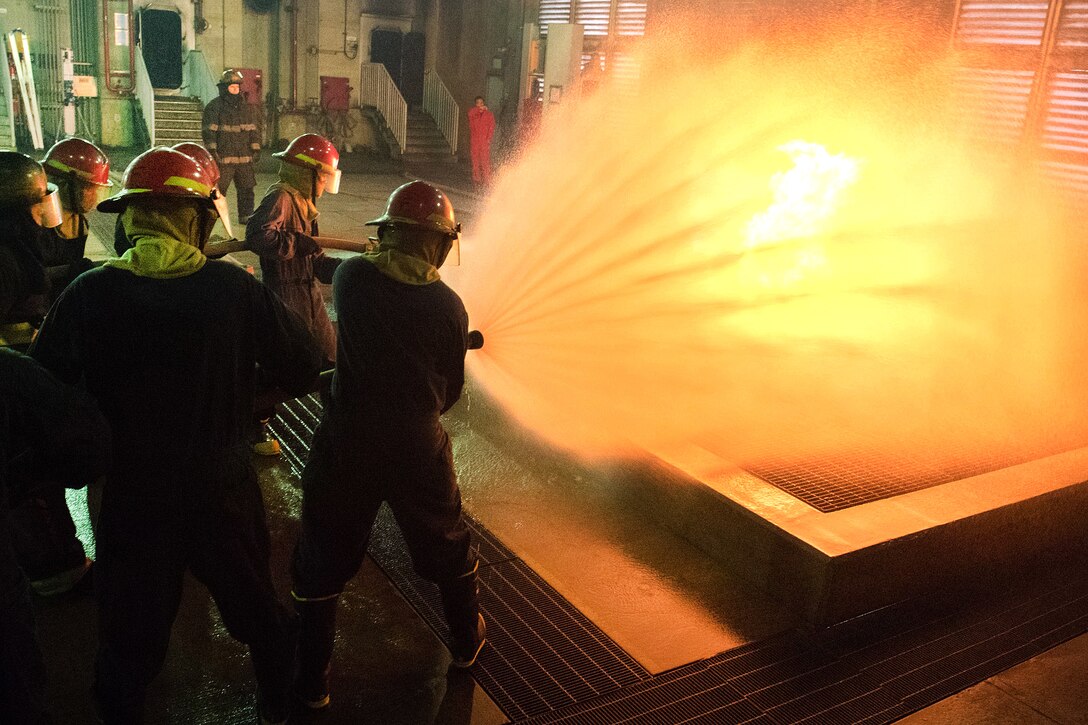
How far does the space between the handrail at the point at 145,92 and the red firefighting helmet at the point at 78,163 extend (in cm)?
1662

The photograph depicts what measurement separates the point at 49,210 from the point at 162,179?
6.77 ft

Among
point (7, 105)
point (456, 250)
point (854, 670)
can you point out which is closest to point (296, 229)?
point (456, 250)

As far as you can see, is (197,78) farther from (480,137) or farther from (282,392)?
(282,392)

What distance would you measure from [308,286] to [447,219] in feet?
9.03

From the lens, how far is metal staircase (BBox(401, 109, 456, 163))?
24.0 m

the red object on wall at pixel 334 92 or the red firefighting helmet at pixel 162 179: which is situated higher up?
the red firefighting helmet at pixel 162 179

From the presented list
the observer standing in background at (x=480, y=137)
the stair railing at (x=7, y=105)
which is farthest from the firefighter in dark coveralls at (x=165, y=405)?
the stair railing at (x=7, y=105)

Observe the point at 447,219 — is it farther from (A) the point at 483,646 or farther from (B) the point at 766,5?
(B) the point at 766,5

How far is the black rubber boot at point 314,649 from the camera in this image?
11.6ft

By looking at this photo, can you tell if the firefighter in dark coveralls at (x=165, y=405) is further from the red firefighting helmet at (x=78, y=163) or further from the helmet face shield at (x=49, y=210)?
the red firefighting helmet at (x=78, y=163)

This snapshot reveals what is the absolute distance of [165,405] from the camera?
9.57 feet

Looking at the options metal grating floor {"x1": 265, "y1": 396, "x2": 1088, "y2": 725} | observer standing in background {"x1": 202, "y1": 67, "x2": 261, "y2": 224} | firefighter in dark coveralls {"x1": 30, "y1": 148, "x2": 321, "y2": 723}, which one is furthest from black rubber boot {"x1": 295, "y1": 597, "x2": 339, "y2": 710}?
observer standing in background {"x1": 202, "y1": 67, "x2": 261, "y2": 224}

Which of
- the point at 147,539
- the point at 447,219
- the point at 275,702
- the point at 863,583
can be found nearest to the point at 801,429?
the point at 863,583

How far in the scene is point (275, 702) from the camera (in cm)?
336
